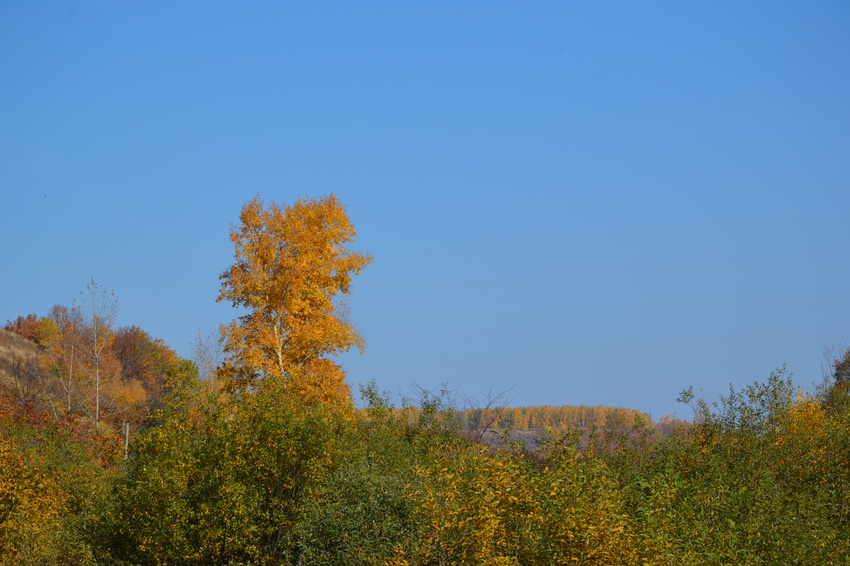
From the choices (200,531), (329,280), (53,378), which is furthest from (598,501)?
(53,378)

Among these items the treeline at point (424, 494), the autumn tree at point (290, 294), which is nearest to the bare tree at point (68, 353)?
the autumn tree at point (290, 294)

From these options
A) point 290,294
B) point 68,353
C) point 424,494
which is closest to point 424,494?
point 424,494

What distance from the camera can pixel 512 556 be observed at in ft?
42.0

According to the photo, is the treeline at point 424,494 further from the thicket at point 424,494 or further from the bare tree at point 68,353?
the bare tree at point 68,353

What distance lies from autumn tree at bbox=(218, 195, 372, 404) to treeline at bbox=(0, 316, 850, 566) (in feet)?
46.7

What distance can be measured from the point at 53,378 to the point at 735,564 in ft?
240

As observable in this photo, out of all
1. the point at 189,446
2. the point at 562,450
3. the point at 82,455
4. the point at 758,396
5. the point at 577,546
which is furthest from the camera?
the point at 82,455

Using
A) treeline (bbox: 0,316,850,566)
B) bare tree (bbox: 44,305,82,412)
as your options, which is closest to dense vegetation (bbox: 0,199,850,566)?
treeline (bbox: 0,316,850,566)

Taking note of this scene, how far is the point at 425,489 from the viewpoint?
45.2 feet

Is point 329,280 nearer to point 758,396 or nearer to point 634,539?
point 758,396

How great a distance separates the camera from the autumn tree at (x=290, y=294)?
45.0 m

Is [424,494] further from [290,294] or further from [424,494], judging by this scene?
[290,294]

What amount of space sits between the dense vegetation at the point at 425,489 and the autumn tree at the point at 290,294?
32.1 feet

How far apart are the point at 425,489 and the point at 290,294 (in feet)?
108
